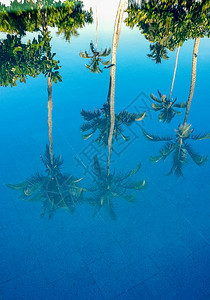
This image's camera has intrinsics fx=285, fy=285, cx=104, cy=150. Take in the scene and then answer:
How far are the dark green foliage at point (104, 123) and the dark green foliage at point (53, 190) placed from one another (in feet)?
14.3

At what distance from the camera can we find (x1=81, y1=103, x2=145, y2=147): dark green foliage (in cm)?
1986

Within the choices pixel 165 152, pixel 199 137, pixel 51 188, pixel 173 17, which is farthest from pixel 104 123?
pixel 173 17

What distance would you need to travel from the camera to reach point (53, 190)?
15.1 metres

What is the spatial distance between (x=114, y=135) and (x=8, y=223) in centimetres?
926

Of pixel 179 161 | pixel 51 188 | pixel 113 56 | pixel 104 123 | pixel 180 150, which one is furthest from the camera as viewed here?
pixel 104 123

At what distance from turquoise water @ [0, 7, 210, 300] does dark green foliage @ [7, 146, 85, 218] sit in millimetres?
740

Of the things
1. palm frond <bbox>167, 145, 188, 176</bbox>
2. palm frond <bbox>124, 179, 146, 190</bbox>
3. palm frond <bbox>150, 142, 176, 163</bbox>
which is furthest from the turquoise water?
palm frond <bbox>124, 179, 146, 190</bbox>

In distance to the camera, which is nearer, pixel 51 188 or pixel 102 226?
pixel 102 226

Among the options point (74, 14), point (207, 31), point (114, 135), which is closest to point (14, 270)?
point (114, 135)

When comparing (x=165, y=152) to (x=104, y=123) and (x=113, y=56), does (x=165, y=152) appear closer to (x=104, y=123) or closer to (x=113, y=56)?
(x=104, y=123)

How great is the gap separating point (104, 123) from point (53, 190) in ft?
23.7

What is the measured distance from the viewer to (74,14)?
53.6 feet

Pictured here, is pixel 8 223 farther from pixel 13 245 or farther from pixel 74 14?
pixel 74 14

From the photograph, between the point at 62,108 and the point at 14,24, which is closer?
the point at 14,24
